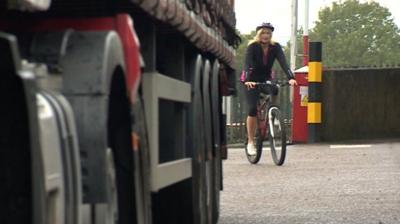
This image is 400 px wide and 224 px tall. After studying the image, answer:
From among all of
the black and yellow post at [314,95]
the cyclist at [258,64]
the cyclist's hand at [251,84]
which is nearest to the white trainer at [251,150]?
the cyclist at [258,64]

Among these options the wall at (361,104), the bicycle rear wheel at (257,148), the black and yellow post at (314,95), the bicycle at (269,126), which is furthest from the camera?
the wall at (361,104)

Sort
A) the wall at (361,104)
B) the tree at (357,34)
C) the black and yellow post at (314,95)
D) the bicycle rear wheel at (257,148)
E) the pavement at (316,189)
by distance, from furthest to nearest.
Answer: the tree at (357,34) → the wall at (361,104) → the black and yellow post at (314,95) → the bicycle rear wheel at (257,148) → the pavement at (316,189)

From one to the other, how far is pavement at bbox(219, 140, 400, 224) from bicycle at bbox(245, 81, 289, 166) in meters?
0.16

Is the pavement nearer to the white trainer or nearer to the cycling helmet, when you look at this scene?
the white trainer

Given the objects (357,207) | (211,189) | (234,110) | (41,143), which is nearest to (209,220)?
(211,189)

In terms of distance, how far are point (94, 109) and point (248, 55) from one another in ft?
32.9

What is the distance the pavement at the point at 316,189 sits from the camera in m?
7.66

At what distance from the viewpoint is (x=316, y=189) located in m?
9.77

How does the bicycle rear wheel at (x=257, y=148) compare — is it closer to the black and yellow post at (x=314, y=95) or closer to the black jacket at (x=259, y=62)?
the black jacket at (x=259, y=62)

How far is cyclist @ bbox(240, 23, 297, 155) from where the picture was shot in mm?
12992

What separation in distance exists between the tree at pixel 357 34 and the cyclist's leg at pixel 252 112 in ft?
219

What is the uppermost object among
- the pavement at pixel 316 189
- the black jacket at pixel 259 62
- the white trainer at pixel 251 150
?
the black jacket at pixel 259 62

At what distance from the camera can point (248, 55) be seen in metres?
13.0

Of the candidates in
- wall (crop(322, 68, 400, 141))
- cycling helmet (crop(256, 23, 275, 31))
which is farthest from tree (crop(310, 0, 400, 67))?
cycling helmet (crop(256, 23, 275, 31))
